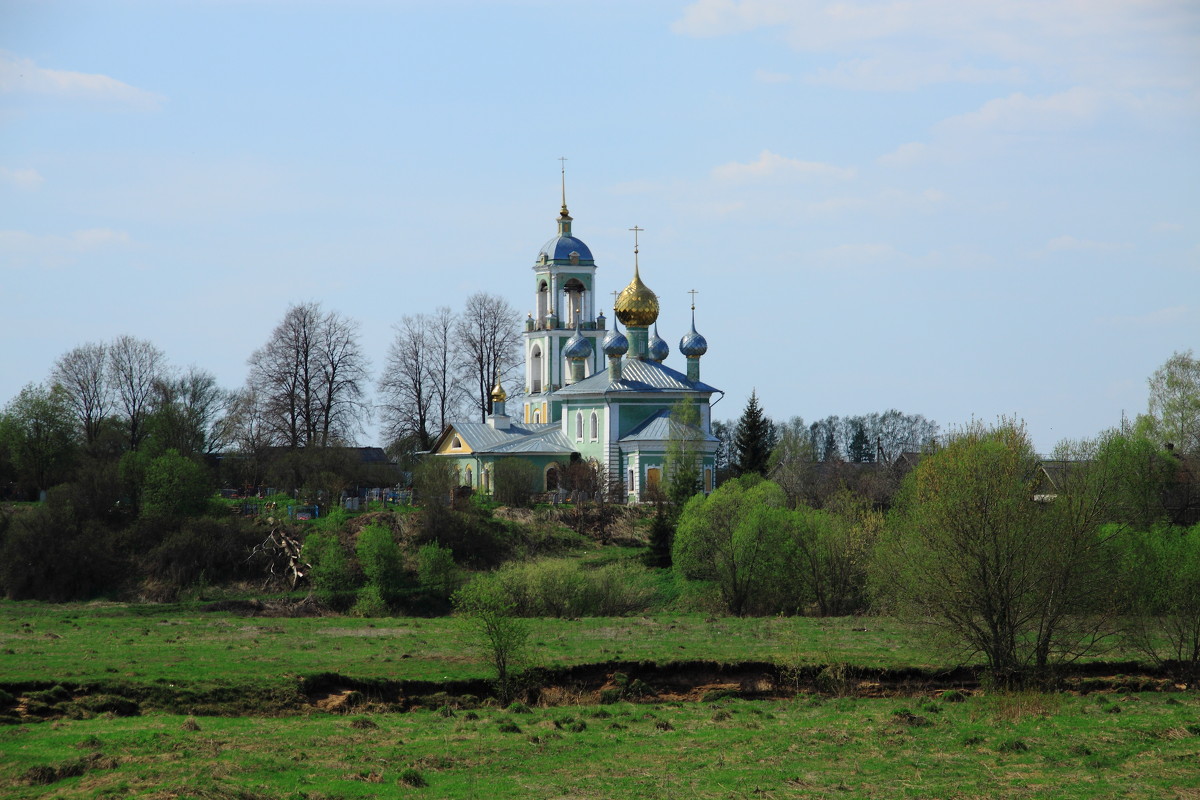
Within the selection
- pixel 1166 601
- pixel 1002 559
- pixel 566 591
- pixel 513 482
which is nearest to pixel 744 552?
pixel 566 591

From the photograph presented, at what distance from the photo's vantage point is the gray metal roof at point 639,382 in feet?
185

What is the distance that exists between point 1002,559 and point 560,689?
8263 mm

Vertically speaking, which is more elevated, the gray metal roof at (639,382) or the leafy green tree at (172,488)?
the gray metal roof at (639,382)

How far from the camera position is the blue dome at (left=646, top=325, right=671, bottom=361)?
61.7m

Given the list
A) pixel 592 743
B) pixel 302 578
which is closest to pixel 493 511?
pixel 302 578

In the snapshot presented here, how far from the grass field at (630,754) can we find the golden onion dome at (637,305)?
38859 millimetres

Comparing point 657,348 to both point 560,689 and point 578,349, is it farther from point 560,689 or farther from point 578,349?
point 560,689

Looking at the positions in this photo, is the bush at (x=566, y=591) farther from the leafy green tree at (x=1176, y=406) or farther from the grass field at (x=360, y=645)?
the leafy green tree at (x=1176, y=406)

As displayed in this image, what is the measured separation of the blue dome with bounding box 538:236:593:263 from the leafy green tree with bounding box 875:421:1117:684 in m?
40.0

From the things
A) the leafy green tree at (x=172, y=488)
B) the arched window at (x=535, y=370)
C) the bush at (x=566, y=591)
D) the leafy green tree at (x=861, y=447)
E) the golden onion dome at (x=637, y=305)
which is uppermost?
the golden onion dome at (x=637, y=305)

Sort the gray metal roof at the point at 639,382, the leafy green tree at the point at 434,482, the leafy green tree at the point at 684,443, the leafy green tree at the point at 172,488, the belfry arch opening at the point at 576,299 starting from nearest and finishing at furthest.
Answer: the leafy green tree at the point at 172,488, the leafy green tree at the point at 434,482, the leafy green tree at the point at 684,443, the gray metal roof at the point at 639,382, the belfry arch opening at the point at 576,299

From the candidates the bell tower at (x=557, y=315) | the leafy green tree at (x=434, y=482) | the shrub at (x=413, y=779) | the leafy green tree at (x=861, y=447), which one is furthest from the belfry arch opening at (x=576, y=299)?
the shrub at (x=413, y=779)

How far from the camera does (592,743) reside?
19.6 m

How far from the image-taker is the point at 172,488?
43156 mm
